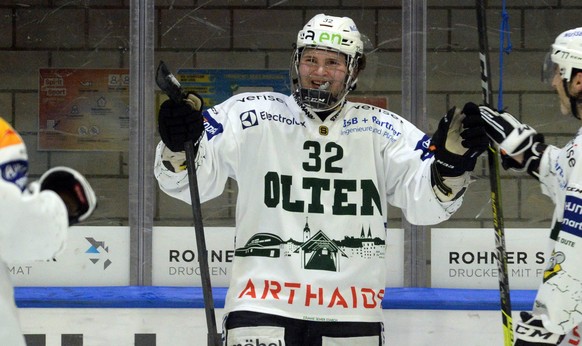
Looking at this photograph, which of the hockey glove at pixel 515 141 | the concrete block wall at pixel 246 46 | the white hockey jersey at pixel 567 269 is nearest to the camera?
the white hockey jersey at pixel 567 269

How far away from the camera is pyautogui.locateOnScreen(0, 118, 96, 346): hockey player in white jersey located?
2.37 metres

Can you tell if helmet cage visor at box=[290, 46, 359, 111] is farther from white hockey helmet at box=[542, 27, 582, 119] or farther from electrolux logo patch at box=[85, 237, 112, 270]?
electrolux logo patch at box=[85, 237, 112, 270]

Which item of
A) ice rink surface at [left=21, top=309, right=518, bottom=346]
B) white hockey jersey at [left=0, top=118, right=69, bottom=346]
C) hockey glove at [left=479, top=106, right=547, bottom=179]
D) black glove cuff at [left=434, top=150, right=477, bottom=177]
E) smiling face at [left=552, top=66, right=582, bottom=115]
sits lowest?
ice rink surface at [left=21, top=309, right=518, bottom=346]

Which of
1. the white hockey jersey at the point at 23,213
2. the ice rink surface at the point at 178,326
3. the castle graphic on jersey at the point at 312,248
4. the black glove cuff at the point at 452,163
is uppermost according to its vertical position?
the black glove cuff at the point at 452,163

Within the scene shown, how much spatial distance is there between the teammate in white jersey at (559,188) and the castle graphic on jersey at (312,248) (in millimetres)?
500

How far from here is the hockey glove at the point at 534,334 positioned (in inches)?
117

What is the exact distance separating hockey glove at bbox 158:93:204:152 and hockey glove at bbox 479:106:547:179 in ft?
2.64

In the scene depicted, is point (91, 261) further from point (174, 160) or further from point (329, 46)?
point (329, 46)

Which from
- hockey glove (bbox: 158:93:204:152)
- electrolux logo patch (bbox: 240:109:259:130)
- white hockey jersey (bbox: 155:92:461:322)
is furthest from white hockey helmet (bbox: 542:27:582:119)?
hockey glove (bbox: 158:93:204:152)

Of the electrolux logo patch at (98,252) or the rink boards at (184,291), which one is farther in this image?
the electrolux logo patch at (98,252)

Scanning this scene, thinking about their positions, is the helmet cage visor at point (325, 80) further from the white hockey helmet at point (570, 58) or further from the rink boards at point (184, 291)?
the rink boards at point (184, 291)

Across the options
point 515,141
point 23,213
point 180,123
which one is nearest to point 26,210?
point 23,213

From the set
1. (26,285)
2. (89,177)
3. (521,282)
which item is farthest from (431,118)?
(26,285)

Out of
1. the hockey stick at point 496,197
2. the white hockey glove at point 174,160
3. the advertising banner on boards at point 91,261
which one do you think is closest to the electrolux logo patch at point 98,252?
the advertising banner on boards at point 91,261
